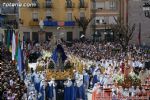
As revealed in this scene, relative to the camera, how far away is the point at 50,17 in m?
72.3

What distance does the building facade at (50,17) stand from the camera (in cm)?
7188

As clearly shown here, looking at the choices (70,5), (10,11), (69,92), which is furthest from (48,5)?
(69,92)

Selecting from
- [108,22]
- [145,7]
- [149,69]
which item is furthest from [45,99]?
[108,22]

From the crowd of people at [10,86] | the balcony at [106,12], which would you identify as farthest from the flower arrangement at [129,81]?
the balcony at [106,12]

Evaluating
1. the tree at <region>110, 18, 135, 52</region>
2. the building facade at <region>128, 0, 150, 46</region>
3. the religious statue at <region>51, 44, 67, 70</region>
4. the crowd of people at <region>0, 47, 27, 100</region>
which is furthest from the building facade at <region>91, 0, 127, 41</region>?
the crowd of people at <region>0, 47, 27, 100</region>

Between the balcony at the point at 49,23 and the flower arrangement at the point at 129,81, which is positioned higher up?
the flower arrangement at the point at 129,81

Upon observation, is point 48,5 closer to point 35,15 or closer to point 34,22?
point 35,15

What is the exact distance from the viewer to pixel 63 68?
24.8m

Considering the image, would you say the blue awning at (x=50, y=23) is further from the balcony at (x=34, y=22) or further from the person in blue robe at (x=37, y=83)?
the person in blue robe at (x=37, y=83)

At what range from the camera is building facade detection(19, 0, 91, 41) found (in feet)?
236

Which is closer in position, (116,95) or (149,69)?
(116,95)

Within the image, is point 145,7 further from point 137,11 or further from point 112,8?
point 112,8

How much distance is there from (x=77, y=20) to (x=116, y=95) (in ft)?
167

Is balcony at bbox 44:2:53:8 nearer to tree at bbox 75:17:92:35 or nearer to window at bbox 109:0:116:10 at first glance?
tree at bbox 75:17:92:35
